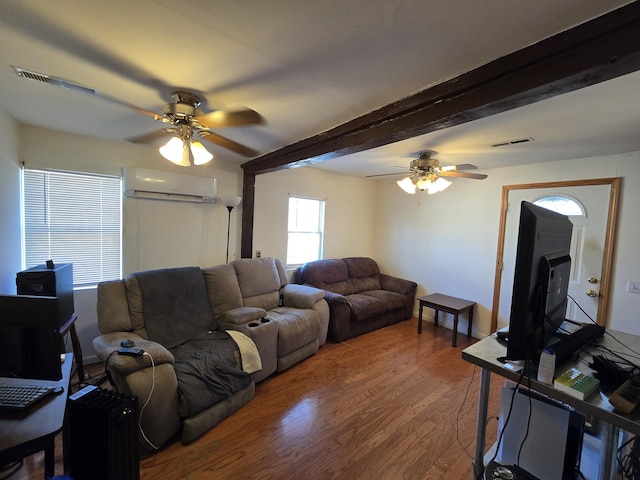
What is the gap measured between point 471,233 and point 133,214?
4244 mm

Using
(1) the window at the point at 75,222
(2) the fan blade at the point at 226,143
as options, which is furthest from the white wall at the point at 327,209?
(1) the window at the point at 75,222

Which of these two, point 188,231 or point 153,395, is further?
point 188,231

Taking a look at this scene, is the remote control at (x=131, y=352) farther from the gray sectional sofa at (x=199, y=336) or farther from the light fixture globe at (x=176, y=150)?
the light fixture globe at (x=176, y=150)

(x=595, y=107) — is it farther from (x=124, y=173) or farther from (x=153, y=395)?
(x=124, y=173)

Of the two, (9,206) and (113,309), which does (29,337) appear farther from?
(9,206)

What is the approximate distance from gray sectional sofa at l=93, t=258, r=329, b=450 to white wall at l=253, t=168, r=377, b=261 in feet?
1.88

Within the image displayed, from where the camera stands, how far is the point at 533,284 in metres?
1.13

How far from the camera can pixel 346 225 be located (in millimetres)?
4938

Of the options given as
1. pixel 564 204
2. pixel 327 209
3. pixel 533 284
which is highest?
pixel 564 204

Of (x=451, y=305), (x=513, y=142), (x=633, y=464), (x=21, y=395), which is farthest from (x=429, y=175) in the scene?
(x=21, y=395)

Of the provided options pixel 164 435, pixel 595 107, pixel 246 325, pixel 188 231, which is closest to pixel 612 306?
pixel 595 107

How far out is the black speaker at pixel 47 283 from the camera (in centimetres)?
198

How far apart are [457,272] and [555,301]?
293cm

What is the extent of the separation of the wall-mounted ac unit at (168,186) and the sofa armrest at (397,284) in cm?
303
